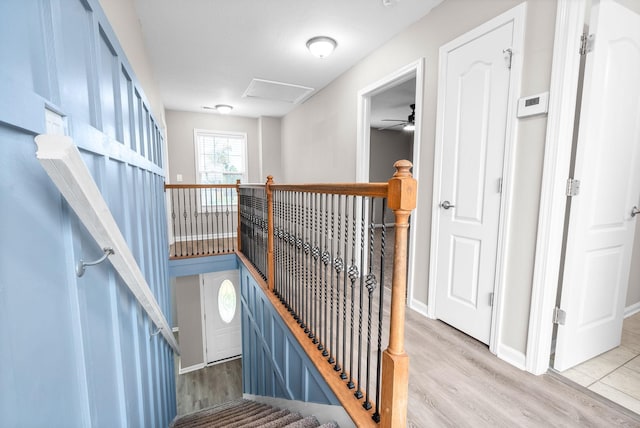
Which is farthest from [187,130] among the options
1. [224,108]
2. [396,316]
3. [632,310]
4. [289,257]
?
[632,310]

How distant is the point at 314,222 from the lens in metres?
1.64

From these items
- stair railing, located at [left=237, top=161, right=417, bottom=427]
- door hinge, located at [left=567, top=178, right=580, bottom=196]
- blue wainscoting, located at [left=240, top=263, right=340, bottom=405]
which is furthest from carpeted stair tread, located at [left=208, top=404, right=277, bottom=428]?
door hinge, located at [left=567, top=178, right=580, bottom=196]

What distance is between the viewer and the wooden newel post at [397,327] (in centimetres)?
94

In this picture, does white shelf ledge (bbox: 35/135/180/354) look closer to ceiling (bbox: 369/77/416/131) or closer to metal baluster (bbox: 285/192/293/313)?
metal baluster (bbox: 285/192/293/313)

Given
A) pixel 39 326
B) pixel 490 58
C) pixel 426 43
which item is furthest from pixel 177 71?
pixel 39 326

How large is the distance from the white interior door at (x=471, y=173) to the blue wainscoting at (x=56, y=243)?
210cm

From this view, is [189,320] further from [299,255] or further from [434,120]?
[434,120]

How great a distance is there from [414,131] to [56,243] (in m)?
2.40

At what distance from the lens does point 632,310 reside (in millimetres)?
2584

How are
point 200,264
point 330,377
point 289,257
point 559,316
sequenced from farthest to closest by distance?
point 200,264, point 289,257, point 559,316, point 330,377

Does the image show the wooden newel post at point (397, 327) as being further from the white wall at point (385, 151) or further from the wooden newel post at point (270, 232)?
the white wall at point (385, 151)

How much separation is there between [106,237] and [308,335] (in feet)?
4.42

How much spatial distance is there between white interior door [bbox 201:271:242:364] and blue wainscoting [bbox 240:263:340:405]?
1802 mm

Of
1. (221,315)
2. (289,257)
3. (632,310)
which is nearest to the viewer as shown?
(289,257)
